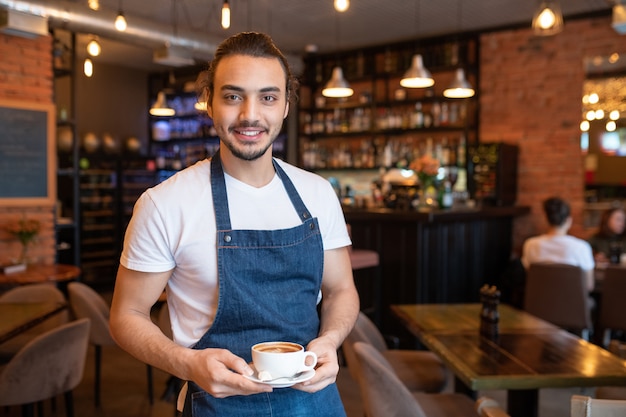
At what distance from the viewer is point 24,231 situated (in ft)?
18.4

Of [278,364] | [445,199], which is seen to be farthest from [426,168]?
[278,364]

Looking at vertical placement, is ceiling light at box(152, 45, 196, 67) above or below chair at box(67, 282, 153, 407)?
above

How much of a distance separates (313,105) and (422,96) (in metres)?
1.86

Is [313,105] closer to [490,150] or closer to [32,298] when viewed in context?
[490,150]

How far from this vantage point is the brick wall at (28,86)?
5.85 metres

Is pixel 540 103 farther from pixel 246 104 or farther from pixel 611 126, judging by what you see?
pixel 246 104

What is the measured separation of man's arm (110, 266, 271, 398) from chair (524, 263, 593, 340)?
392cm

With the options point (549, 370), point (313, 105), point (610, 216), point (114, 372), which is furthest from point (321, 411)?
point (313, 105)

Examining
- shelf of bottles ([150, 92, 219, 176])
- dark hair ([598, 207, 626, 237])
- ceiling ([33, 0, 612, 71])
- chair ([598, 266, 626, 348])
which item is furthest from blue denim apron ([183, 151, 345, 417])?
shelf of bottles ([150, 92, 219, 176])

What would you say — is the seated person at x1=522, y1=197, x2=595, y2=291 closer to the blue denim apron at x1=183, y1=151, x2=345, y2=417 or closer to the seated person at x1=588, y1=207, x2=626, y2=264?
the seated person at x1=588, y1=207, x2=626, y2=264

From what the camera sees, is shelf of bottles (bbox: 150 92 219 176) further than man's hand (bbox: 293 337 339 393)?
Yes

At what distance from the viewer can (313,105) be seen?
9.32m

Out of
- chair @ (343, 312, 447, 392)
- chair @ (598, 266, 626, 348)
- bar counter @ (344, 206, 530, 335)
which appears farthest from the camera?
bar counter @ (344, 206, 530, 335)

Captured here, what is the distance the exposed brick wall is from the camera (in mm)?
7109
